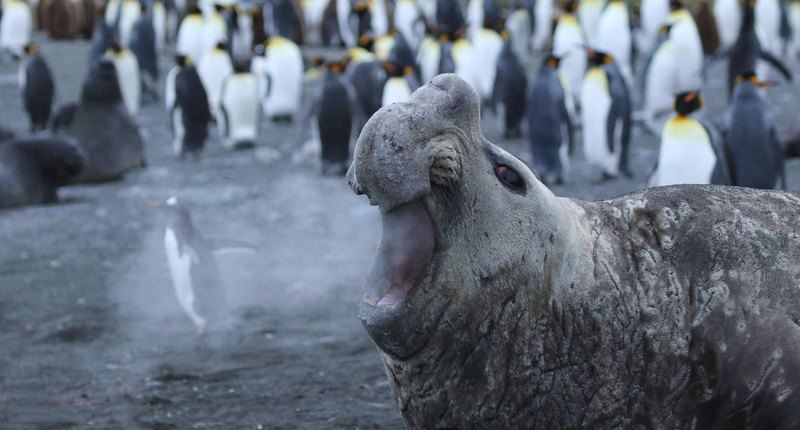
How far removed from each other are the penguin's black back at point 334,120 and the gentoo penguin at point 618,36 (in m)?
5.64

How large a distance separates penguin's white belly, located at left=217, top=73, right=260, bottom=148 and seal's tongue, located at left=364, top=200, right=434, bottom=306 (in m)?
12.8

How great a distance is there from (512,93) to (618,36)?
3.79 m

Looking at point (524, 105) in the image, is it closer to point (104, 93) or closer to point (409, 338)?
point (104, 93)

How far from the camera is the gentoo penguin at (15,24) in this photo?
79.3 feet

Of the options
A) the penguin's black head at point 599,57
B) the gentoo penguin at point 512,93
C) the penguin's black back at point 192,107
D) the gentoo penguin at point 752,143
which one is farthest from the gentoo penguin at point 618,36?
the gentoo penguin at point 752,143

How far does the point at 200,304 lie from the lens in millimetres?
7098

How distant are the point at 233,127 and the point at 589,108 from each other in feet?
15.6

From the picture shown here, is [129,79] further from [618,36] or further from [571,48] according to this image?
[618,36]

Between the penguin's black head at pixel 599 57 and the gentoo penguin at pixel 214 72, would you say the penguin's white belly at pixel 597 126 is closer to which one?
the penguin's black head at pixel 599 57

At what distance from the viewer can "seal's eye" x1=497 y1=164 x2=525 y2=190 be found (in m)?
2.24

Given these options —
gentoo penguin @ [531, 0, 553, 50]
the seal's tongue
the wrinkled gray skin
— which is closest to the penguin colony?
gentoo penguin @ [531, 0, 553, 50]

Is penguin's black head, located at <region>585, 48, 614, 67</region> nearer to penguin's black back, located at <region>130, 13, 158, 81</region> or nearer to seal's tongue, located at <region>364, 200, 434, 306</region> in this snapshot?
penguin's black back, located at <region>130, 13, 158, 81</region>

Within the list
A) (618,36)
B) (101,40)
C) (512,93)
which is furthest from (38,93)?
(618,36)

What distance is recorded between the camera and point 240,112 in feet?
48.6
